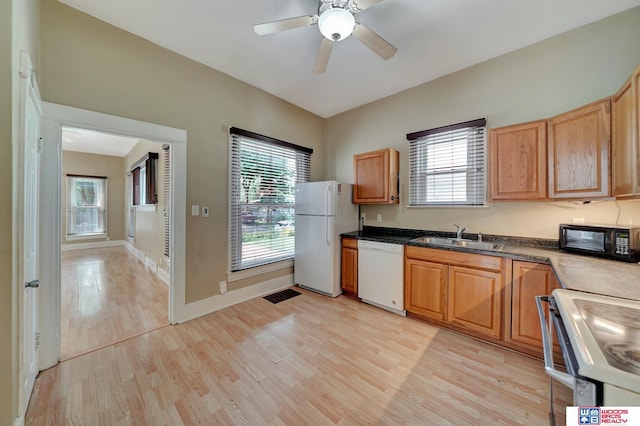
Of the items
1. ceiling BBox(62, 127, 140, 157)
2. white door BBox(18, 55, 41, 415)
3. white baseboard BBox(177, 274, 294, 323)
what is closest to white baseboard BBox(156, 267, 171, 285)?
white baseboard BBox(177, 274, 294, 323)

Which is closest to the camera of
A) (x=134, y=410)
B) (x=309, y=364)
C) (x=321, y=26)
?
(x=134, y=410)

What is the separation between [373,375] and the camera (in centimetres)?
180

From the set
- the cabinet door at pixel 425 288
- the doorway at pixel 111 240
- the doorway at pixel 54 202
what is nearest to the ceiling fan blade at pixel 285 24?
the doorway at pixel 54 202

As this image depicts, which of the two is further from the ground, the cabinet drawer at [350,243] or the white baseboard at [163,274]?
the cabinet drawer at [350,243]

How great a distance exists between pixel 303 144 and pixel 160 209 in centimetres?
282

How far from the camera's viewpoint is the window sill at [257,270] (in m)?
3.02

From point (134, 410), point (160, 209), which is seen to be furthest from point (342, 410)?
point (160, 209)

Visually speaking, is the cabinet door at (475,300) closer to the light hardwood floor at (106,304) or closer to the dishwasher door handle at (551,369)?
the dishwasher door handle at (551,369)

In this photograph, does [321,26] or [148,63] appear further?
[148,63]

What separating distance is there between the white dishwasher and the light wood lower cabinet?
0.09 metres

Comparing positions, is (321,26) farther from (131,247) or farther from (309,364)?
(131,247)

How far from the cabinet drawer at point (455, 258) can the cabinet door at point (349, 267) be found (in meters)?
0.75

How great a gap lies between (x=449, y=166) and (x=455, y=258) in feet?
3.91

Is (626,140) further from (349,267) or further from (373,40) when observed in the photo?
(349,267)
